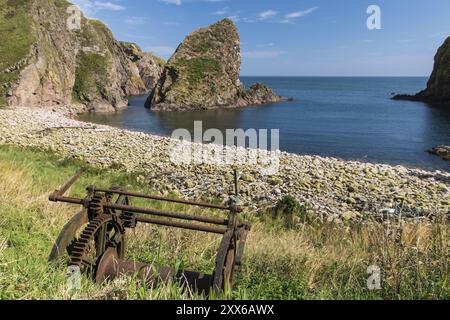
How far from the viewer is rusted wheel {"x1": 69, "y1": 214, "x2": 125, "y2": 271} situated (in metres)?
4.52

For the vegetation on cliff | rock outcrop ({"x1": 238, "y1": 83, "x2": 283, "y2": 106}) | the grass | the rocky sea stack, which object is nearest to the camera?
the grass

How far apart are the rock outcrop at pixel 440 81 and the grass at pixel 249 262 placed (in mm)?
103430

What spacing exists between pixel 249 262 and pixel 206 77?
85019 millimetres

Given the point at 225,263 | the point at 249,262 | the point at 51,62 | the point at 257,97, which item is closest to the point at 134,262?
the point at 225,263

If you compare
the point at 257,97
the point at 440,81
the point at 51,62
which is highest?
the point at 51,62

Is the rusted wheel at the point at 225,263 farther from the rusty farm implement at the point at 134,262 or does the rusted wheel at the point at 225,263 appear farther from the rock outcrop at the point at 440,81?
the rock outcrop at the point at 440,81

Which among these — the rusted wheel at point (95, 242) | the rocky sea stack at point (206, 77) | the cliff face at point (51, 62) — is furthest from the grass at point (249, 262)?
the rocky sea stack at point (206, 77)

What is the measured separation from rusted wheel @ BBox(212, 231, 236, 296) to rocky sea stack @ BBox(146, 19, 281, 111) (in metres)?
78.2

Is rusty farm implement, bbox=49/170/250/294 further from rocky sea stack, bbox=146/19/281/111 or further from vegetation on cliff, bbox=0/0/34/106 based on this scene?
rocky sea stack, bbox=146/19/281/111

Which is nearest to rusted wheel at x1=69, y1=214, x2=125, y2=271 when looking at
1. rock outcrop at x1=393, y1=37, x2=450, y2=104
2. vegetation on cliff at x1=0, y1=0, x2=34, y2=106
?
vegetation on cliff at x1=0, y1=0, x2=34, y2=106

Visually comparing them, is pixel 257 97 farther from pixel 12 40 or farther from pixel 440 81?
pixel 12 40

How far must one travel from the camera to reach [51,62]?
63.2 m

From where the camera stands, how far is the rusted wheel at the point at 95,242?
4.52m

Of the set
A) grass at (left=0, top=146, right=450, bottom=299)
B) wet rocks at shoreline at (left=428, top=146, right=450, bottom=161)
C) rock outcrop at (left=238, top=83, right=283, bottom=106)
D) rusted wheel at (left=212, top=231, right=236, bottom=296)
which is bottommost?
wet rocks at shoreline at (left=428, top=146, right=450, bottom=161)
